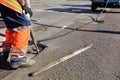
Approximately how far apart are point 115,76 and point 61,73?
92cm

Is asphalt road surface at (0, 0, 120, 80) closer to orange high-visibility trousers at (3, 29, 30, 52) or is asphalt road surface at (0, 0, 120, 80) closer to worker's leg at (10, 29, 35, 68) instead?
worker's leg at (10, 29, 35, 68)

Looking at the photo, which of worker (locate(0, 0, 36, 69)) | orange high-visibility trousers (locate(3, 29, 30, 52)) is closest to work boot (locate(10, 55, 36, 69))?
worker (locate(0, 0, 36, 69))

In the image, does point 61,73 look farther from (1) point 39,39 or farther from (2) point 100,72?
(1) point 39,39

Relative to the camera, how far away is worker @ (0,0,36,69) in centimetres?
593

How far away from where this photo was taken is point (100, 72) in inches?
226

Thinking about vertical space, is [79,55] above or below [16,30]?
below

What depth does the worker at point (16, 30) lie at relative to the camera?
5930 millimetres

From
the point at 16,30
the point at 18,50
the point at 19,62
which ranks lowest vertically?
the point at 19,62

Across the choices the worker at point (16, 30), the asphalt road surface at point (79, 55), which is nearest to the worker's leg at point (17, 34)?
the worker at point (16, 30)

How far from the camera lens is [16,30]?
600 centimetres

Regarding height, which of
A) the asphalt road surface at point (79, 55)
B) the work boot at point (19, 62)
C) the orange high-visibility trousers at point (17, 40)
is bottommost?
the asphalt road surface at point (79, 55)

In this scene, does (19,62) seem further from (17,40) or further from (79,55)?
(79,55)

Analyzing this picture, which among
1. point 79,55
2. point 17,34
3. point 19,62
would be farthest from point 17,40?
point 79,55

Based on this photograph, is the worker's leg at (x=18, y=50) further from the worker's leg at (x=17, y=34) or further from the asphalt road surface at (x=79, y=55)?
the asphalt road surface at (x=79, y=55)
